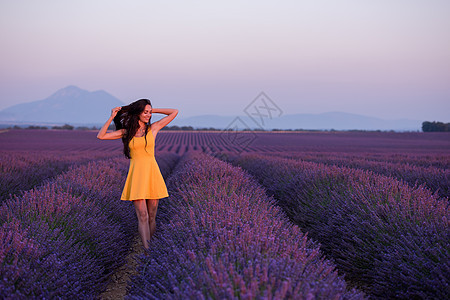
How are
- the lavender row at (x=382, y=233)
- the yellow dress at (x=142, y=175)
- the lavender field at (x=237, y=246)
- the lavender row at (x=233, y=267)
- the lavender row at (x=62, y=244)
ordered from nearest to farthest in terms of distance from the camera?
the lavender row at (x=233, y=267) < the lavender field at (x=237, y=246) < the lavender row at (x=62, y=244) < the lavender row at (x=382, y=233) < the yellow dress at (x=142, y=175)

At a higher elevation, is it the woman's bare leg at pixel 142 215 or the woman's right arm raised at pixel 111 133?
the woman's right arm raised at pixel 111 133

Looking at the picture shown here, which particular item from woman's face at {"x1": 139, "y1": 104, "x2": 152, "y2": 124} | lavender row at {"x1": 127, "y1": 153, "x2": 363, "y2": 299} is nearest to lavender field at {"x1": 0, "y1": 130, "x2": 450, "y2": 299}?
lavender row at {"x1": 127, "y1": 153, "x2": 363, "y2": 299}

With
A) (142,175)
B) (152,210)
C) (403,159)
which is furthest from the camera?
(403,159)

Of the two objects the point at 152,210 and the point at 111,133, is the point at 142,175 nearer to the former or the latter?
the point at 152,210

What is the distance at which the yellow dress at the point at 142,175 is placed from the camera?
3.32 meters

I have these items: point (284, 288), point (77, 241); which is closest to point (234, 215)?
point (284, 288)

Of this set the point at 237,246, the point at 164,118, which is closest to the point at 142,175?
the point at 164,118

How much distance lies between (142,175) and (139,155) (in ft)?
0.67

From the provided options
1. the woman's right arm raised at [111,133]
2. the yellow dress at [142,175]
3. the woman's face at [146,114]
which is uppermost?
the woman's face at [146,114]

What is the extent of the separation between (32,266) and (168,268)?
0.85 m

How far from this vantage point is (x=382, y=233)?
9.25 ft

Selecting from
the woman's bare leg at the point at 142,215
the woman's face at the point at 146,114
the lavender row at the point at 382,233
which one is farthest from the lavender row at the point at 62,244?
the lavender row at the point at 382,233

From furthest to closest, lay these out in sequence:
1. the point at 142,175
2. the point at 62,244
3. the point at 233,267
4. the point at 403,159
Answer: the point at 403,159, the point at 142,175, the point at 62,244, the point at 233,267

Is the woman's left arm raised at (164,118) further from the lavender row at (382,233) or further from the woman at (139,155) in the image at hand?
the lavender row at (382,233)
